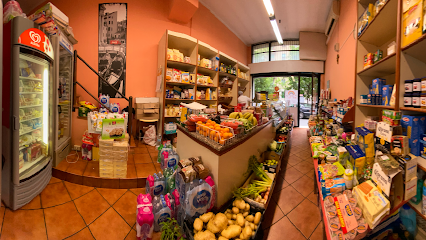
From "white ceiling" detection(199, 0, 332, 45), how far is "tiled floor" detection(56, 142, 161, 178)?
5258mm

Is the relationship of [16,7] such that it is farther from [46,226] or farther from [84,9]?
[46,226]

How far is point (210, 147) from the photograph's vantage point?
1.79 meters

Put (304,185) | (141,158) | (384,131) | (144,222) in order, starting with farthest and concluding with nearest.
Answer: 1. (141,158)
2. (304,185)
3. (144,222)
4. (384,131)

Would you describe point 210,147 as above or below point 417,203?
above

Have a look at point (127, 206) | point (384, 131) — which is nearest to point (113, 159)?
point (127, 206)

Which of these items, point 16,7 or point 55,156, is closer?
point 16,7

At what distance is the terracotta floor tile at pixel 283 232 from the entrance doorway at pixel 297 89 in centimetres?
729

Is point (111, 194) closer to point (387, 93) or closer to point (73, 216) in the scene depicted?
point (73, 216)

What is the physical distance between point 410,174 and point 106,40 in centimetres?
544

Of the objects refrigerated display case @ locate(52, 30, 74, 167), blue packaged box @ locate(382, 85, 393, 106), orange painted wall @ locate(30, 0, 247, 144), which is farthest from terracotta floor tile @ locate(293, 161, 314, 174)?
refrigerated display case @ locate(52, 30, 74, 167)

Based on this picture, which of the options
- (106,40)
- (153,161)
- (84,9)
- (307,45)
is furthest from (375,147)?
(307,45)

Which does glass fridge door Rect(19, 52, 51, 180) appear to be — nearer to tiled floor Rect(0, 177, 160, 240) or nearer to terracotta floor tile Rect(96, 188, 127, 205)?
tiled floor Rect(0, 177, 160, 240)

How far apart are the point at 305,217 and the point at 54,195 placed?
3231mm

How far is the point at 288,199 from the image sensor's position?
2.58 meters
